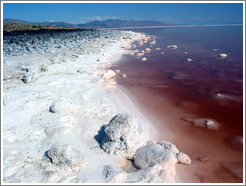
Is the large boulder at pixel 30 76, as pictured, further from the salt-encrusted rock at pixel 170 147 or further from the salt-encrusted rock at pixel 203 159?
the salt-encrusted rock at pixel 203 159

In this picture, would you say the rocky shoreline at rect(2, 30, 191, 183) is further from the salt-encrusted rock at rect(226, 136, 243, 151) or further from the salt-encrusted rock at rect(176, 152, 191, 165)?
the salt-encrusted rock at rect(226, 136, 243, 151)

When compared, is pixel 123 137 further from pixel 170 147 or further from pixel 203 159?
pixel 203 159

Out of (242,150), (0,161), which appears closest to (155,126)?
(242,150)

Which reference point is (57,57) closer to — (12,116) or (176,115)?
(12,116)

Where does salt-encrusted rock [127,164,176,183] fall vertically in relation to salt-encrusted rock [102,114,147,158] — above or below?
below

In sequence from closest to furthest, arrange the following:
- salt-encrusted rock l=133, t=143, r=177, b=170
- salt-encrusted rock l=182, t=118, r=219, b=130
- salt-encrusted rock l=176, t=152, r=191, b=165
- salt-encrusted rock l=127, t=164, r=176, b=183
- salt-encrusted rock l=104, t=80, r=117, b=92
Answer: salt-encrusted rock l=127, t=164, r=176, b=183 < salt-encrusted rock l=133, t=143, r=177, b=170 < salt-encrusted rock l=176, t=152, r=191, b=165 < salt-encrusted rock l=182, t=118, r=219, b=130 < salt-encrusted rock l=104, t=80, r=117, b=92

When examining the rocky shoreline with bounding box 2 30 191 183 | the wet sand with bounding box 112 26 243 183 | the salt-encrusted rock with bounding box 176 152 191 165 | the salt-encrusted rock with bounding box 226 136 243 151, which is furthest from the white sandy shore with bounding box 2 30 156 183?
the salt-encrusted rock with bounding box 226 136 243 151
